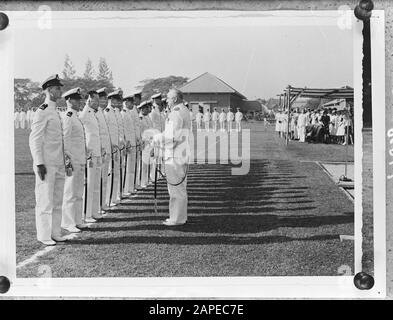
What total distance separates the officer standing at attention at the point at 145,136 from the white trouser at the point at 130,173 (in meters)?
0.08

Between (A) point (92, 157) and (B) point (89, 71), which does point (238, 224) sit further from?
(B) point (89, 71)

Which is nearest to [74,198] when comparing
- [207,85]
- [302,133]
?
[207,85]

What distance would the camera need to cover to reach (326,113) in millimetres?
3254

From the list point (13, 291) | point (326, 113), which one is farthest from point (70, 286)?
point (326, 113)

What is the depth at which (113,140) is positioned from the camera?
398 centimetres

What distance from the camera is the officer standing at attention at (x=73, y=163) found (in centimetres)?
336

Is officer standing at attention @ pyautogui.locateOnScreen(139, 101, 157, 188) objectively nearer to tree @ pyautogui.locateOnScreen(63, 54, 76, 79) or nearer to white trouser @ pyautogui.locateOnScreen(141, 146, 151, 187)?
white trouser @ pyautogui.locateOnScreen(141, 146, 151, 187)

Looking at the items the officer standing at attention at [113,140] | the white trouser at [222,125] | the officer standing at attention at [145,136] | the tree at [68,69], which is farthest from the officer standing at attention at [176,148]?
the tree at [68,69]

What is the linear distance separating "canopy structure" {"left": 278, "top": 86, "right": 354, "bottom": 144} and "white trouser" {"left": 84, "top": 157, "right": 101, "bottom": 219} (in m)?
1.24

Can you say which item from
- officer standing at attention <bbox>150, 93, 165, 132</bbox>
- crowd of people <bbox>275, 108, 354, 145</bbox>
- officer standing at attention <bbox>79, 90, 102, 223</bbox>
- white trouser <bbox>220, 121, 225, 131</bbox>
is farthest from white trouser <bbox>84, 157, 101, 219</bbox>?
crowd of people <bbox>275, 108, 354, 145</bbox>

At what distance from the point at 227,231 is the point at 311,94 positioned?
0.89 m

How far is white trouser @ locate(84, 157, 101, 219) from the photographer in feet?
11.4
